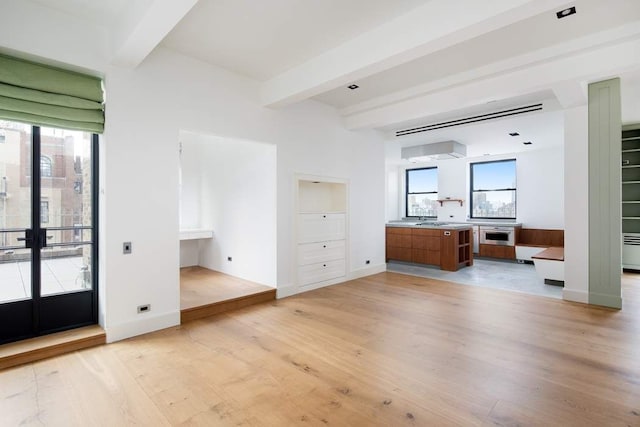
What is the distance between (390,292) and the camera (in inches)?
193

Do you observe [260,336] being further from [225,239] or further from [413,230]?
[413,230]

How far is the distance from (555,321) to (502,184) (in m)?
5.69

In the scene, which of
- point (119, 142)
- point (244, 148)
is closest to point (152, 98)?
point (119, 142)

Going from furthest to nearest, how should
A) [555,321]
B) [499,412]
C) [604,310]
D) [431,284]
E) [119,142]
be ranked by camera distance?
1. [431,284]
2. [604,310]
3. [555,321]
4. [119,142]
5. [499,412]

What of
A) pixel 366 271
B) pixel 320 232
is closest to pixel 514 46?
pixel 320 232

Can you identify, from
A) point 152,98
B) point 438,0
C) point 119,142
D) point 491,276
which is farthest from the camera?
point 491,276

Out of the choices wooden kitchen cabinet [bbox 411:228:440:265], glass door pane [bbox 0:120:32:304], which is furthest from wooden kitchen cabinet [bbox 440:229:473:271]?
glass door pane [bbox 0:120:32:304]

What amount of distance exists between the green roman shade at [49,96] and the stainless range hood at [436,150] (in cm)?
618

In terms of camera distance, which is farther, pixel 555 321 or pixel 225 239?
pixel 225 239

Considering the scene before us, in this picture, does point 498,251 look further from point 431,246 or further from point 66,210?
point 66,210

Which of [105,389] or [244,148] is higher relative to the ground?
[244,148]

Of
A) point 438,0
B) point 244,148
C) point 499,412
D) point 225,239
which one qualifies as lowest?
point 499,412

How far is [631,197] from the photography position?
21.4 ft

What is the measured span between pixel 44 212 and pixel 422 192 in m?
9.04
